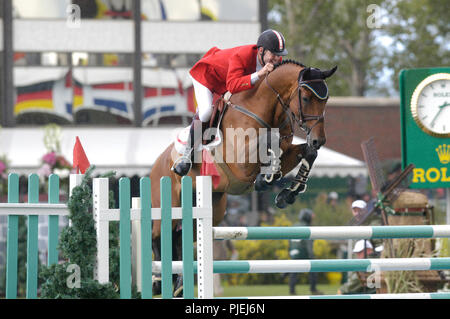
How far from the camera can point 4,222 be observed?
14312 mm

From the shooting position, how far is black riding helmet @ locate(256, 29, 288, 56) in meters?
4.98

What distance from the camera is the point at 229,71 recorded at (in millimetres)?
5016

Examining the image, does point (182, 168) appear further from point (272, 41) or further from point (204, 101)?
point (272, 41)

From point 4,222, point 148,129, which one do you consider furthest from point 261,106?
point 148,129

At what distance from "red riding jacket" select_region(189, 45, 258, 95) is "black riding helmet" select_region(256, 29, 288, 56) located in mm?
98

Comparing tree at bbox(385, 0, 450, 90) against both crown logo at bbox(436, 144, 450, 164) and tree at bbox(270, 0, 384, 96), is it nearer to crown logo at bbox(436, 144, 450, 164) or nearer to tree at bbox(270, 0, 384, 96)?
tree at bbox(270, 0, 384, 96)

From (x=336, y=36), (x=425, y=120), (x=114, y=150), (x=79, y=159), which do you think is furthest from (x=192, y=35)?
(x=79, y=159)

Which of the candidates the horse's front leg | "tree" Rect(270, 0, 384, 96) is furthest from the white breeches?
"tree" Rect(270, 0, 384, 96)

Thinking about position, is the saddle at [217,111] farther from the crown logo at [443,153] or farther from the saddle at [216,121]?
the crown logo at [443,153]

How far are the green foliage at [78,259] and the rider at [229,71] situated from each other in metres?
1.25

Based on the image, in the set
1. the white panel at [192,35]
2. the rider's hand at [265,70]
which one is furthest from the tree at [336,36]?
the rider's hand at [265,70]

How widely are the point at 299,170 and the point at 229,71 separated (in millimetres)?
754
